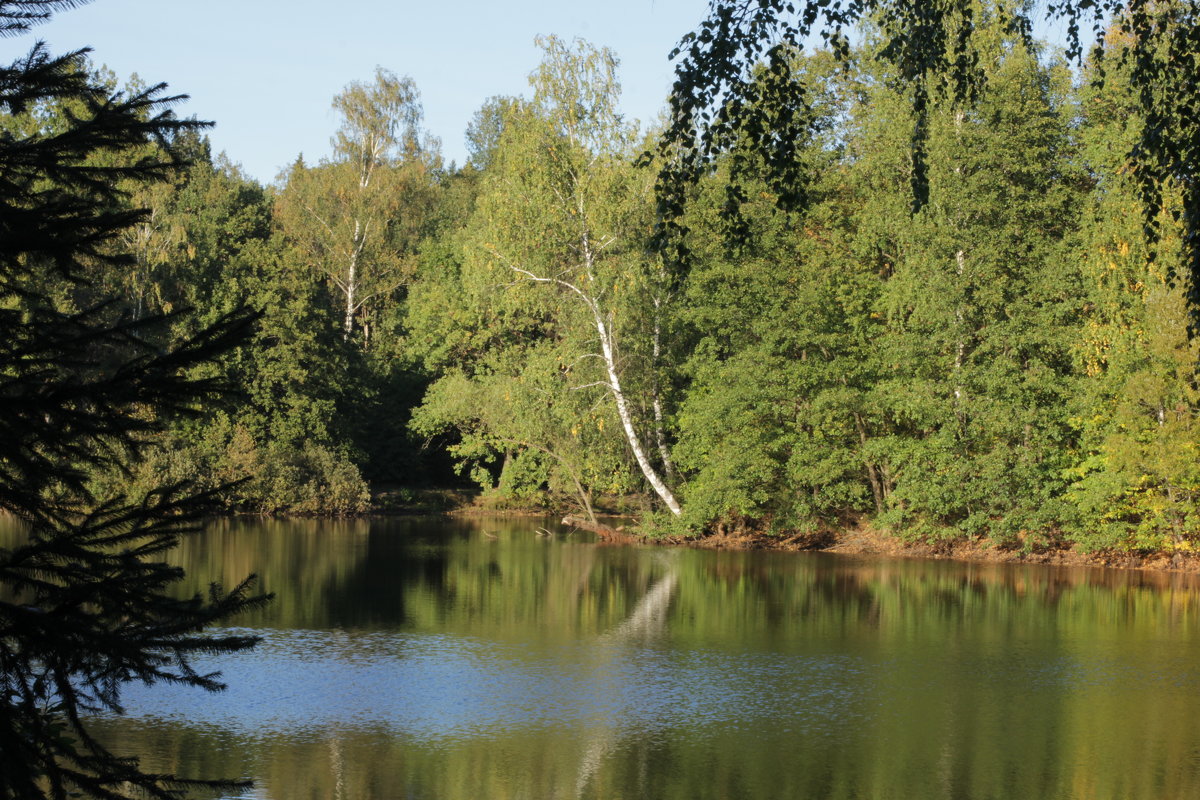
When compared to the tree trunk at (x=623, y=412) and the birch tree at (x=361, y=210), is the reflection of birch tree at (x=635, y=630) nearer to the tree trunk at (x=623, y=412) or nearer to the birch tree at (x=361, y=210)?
the tree trunk at (x=623, y=412)

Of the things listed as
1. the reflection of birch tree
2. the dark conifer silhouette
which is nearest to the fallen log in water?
the reflection of birch tree

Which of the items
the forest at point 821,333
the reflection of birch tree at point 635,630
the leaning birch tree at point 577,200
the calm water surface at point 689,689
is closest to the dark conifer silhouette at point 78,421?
the calm water surface at point 689,689

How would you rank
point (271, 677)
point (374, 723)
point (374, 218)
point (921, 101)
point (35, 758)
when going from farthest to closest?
point (374, 218) → point (271, 677) → point (374, 723) → point (921, 101) → point (35, 758)

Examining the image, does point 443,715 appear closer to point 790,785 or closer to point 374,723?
point 374,723

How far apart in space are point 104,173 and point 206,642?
5.92 ft

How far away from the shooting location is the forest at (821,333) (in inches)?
1057

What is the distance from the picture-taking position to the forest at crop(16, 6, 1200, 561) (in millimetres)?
26844

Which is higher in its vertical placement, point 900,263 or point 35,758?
point 900,263

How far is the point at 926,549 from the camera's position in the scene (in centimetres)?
2977

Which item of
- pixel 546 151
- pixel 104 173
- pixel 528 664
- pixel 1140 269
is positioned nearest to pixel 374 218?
pixel 546 151

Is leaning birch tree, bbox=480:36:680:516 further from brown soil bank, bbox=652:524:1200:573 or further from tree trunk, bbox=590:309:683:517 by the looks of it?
brown soil bank, bbox=652:524:1200:573

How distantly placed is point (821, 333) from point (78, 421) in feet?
88.5

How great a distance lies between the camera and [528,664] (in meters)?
16.0

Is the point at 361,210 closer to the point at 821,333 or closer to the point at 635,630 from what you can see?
the point at 821,333
